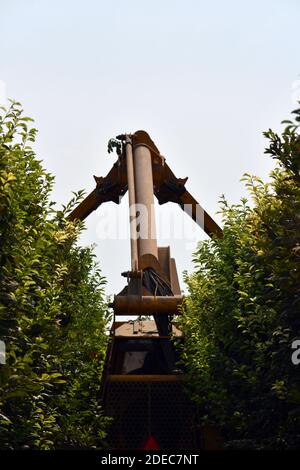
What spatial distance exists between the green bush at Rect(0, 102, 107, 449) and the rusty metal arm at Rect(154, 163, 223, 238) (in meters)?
9.05

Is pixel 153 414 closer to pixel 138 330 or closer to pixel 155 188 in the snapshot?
pixel 138 330

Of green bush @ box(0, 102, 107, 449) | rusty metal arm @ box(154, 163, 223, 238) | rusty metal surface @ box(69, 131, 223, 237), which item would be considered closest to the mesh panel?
green bush @ box(0, 102, 107, 449)

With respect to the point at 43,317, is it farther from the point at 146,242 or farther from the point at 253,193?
the point at 146,242

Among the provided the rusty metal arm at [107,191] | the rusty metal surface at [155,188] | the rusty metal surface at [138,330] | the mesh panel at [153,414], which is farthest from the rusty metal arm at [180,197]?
the mesh panel at [153,414]

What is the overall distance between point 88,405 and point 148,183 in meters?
10.4

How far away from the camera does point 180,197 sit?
119ft

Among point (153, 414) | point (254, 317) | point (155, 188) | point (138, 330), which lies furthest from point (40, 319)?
point (155, 188)

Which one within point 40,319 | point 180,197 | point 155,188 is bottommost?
point 40,319

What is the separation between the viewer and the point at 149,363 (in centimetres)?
2856

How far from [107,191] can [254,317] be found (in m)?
17.7

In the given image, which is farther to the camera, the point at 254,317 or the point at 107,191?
the point at 107,191

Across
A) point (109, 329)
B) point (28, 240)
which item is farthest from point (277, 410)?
point (109, 329)

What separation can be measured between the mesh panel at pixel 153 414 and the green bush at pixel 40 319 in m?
0.91

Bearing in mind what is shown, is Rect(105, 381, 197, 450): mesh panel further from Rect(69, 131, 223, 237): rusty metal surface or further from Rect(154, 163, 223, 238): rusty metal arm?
Rect(154, 163, 223, 238): rusty metal arm
